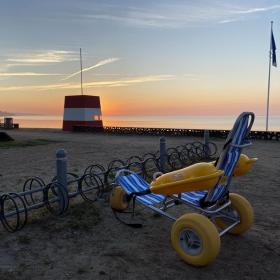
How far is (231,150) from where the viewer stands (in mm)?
4941

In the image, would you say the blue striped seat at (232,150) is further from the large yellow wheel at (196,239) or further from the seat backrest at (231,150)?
the large yellow wheel at (196,239)

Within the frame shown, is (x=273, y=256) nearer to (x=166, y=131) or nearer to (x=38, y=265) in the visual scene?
(x=38, y=265)

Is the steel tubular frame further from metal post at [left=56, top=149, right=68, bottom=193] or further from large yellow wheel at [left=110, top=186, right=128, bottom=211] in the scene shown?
large yellow wheel at [left=110, top=186, right=128, bottom=211]

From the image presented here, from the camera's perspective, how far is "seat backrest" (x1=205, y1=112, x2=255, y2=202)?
4.87m

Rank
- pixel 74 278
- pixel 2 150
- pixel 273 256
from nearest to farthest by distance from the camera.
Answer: pixel 74 278 → pixel 273 256 → pixel 2 150

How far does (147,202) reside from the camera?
220 inches

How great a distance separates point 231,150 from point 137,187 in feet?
5.72

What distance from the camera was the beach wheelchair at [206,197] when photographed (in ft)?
15.0

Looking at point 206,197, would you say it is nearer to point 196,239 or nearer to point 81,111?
point 196,239

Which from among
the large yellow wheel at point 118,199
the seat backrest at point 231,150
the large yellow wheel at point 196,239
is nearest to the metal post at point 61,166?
the large yellow wheel at point 118,199

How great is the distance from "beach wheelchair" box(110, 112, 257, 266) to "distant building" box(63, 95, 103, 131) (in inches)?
1061

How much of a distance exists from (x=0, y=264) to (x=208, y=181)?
2.84 meters

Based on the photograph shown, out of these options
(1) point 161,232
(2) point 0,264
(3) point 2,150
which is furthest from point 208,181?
(3) point 2,150

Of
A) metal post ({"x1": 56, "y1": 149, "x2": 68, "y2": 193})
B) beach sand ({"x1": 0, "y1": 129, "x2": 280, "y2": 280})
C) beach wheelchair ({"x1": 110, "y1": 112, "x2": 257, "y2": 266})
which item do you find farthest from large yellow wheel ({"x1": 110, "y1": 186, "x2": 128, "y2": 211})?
metal post ({"x1": 56, "y1": 149, "x2": 68, "y2": 193})
